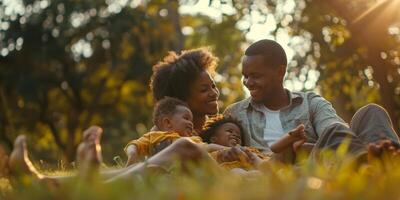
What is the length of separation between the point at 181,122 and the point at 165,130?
18cm

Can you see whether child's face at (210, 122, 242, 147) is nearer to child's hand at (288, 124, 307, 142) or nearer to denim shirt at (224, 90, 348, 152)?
denim shirt at (224, 90, 348, 152)

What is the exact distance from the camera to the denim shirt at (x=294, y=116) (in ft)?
19.5

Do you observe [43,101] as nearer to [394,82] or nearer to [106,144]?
[106,144]

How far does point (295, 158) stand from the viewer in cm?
489

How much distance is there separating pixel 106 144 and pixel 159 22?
5420mm

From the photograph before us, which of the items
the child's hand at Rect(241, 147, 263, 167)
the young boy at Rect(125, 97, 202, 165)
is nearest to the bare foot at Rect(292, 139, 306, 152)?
the child's hand at Rect(241, 147, 263, 167)

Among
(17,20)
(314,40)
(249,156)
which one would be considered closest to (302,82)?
(314,40)

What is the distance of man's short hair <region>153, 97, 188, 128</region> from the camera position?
5.69 meters

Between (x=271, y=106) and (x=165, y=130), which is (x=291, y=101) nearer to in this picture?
(x=271, y=106)

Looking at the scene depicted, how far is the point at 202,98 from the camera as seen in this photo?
598cm

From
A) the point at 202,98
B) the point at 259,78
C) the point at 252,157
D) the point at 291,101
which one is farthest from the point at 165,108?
the point at 291,101

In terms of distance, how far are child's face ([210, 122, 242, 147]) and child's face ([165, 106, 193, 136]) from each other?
1.10ft

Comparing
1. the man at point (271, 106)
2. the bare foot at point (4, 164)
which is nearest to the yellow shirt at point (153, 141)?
the man at point (271, 106)

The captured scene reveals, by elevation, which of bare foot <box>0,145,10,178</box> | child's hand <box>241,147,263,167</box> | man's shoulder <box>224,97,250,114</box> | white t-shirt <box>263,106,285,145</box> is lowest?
white t-shirt <box>263,106,285,145</box>
